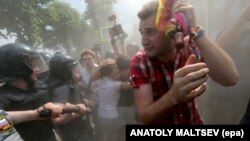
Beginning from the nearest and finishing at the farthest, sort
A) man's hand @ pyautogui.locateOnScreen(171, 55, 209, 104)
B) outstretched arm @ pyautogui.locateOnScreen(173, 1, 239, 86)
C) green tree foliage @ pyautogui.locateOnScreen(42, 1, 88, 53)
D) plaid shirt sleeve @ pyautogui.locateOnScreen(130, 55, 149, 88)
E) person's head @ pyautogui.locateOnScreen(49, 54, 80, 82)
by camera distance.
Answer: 1. man's hand @ pyautogui.locateOnScreen(171, 55, 209, 104)
2. outstretched arm @ pyautogui.locateOnScreen(173, 1, 239, 86)
3. plaid shirt sleeve @ pyautogui.locateOnScreen(130, 55, 149, 88)
4. person's head @ pyautogui.locateOnScreen(49, 54, 80, 82)
5. green tree foliage @ pyautogui.locateOnScreen(42, 1, 88, 53)

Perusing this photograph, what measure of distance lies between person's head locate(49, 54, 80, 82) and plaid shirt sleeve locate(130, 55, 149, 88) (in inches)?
99.3

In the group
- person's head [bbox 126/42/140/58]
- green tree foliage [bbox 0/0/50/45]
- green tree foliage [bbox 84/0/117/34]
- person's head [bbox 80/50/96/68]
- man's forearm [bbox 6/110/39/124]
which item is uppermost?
green tree foliage [bbox 84/0/117/34]

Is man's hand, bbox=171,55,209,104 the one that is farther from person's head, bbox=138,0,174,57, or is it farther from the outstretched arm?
person's head, bbox=138,0,174,57

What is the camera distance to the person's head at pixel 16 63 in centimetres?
315

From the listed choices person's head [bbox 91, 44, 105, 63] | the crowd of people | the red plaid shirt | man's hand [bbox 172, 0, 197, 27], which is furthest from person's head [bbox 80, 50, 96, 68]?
man's hand [bbox 172, 0, 197, 27]

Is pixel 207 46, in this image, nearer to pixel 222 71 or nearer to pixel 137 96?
pixel 222 71

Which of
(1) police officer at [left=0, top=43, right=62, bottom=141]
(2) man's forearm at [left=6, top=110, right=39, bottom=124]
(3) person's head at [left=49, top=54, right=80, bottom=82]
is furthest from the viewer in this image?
(3) person's head at [left=49, top=54, right=80, bottom=82]

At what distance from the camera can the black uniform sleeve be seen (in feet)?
13.4

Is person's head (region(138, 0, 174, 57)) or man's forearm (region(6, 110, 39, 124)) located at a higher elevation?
person's head (region(138, 0, 174, 57))

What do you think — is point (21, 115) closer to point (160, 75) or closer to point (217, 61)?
point (160, 75)

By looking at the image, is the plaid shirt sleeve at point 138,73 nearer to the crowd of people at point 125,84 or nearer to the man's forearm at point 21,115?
the crowd of people at point 125,84

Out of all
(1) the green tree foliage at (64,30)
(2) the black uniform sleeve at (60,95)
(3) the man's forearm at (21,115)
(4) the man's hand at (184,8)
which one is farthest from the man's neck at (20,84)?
(1) the green tree foliage at (64,30)

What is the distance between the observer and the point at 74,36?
46.6m

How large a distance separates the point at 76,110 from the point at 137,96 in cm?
124
